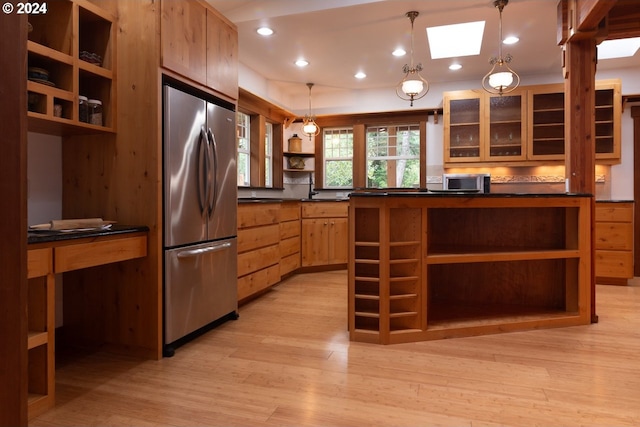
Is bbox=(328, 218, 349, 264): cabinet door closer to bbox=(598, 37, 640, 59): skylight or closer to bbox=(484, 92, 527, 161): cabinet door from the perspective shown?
bbox=(484, 92, 527, 161): cabinet door

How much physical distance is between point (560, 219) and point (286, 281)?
2818mm

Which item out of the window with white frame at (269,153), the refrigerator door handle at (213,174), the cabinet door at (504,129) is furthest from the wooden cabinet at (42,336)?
the cabinet door at (504,129)

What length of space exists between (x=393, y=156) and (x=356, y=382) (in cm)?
456

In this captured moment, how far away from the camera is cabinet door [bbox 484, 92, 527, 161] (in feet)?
17.0

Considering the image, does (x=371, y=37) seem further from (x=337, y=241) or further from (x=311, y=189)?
(x=311, y=189)

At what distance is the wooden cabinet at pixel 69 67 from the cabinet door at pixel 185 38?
0.34 metres

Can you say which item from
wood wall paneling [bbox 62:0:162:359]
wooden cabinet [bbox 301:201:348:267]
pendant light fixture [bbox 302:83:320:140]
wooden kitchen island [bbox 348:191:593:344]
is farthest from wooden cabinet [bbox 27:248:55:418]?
pendant light fixture [bbox 302:83:320:140]

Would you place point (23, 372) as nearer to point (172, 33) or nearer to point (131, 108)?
point (131, 108)

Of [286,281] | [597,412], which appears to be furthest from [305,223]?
[597,412]

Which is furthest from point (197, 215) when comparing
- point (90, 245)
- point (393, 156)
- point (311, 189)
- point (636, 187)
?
point (636, 187)

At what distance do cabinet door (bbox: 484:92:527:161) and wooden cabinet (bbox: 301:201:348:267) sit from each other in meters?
2.19

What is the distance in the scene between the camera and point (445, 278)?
3277 millimetres

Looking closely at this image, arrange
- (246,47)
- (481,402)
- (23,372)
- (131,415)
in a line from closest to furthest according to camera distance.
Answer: (23,372)
(131,415)
(481,402)
(246,47)

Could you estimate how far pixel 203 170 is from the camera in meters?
2.59
